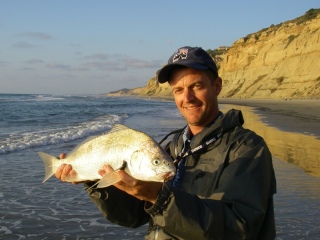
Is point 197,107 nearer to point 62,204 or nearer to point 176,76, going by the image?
point 176,76

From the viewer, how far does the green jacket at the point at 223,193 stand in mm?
2053

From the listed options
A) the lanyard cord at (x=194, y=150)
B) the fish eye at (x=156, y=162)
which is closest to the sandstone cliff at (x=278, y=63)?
the lanyard cord at (x=194, y=150)

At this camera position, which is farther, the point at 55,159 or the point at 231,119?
the point at 55,159

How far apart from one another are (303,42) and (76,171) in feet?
192

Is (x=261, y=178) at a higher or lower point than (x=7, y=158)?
higher

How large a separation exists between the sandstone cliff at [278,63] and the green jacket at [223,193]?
47.7m

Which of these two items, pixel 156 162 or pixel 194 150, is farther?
pixel 194 150

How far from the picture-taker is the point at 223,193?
2223 mm

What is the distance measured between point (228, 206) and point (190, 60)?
3.55 feet

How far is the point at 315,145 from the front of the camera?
13375mm

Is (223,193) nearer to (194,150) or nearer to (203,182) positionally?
(203,182)

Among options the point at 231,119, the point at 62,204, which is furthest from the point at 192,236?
the point at 62,204

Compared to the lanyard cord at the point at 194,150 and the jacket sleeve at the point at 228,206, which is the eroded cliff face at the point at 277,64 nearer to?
the lanyard cord at the point at 194,150

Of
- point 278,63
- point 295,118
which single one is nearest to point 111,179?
point 295,118
